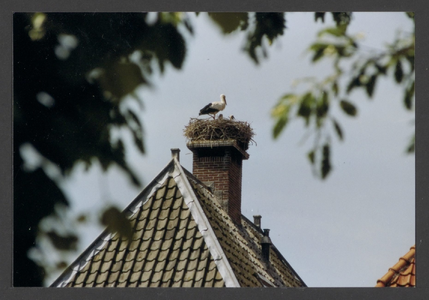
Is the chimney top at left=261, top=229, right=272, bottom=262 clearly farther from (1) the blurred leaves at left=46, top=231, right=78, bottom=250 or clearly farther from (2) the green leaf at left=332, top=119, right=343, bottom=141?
(2) the green leaf at left=332, top=119, right=343, bottom=141

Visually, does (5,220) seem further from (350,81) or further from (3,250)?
(350,81)

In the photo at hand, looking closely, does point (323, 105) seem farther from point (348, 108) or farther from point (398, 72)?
point (398, 72)

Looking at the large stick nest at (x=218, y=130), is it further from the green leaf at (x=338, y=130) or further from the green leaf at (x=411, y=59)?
the green leaf at (x=338, y=130)

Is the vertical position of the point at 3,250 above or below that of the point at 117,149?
below

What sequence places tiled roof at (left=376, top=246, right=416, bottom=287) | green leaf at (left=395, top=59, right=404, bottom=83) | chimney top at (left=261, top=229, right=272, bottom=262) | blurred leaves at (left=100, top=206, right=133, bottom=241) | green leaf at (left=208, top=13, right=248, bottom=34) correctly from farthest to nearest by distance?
chimney top at (left=261, top=229, right=272, bottom=262) → tiled roof at (left=376, top=246, right=416, bottom=287) → green leaf at (left=208, top=13, right=248, bottom=34) → blurred leaves at (left=100, top=206, right=133, bottom=241) → green leaf at (left=395, top=59, right=404, bottom=83)

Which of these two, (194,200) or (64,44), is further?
(194,200)

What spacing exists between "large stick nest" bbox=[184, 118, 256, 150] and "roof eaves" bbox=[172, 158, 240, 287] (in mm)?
2474

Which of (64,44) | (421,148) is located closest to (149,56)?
(64,44)

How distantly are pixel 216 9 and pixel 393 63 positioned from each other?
56.7 inches

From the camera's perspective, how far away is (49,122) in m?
5.03

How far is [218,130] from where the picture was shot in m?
15.6

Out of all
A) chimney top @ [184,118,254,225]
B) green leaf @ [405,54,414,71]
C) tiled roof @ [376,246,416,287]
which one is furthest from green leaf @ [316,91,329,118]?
chimney top @ [184,118,254,225]

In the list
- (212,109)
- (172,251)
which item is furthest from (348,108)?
(212,109)

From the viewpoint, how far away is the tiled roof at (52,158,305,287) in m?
11.1
